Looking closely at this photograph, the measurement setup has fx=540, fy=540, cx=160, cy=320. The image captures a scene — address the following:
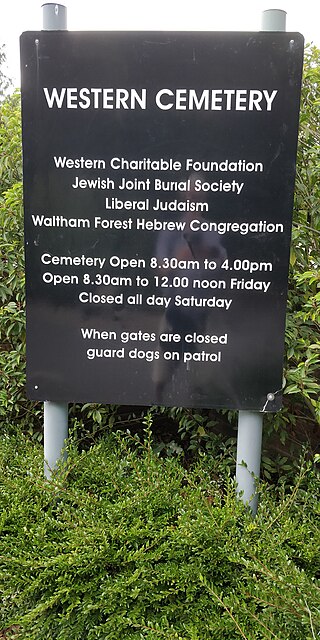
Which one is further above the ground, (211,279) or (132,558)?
(211,279)

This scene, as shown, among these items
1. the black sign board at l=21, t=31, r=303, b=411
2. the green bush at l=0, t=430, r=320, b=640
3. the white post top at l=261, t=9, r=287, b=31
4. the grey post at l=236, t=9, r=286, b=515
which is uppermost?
the white post top at l=261, t=9, r=287, b=31

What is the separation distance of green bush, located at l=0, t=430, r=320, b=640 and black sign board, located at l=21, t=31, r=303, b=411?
0.46 m

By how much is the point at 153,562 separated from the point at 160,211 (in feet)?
4.94

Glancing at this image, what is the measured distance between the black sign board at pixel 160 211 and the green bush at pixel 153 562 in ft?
1.51

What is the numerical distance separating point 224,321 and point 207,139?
802 millimetres

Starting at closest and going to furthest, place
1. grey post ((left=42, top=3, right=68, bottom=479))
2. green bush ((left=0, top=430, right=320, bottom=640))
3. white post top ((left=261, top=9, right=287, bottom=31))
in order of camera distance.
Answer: green bush ((left=0, top=430, right=320, bottom=640))
white post top ((left=261, top=9, right=287, bottom=31))
grey post ((left=42, top=3, right=68, bottom=479))

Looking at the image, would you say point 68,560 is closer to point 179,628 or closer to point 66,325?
point 179,628

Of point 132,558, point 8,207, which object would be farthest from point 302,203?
point 132,558

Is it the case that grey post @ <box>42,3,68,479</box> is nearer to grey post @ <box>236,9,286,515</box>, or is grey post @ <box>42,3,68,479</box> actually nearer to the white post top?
grey post @ <box>236,9,286,515</box>

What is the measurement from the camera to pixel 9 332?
307 cm

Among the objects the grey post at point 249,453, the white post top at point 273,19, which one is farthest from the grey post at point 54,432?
the white post top at point 273,19

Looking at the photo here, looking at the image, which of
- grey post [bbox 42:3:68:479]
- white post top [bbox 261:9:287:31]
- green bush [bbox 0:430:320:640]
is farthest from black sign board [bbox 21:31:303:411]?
green bush [bbox 0:430:320:640]

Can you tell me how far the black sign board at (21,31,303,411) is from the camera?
2316 millimetres

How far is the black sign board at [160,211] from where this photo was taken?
91.2 inches
